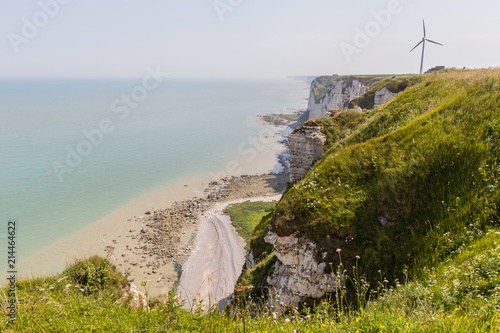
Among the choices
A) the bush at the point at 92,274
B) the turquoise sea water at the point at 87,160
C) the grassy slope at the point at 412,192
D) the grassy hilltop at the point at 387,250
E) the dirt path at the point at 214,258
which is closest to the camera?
the grassy hilltop at the point at 387,250

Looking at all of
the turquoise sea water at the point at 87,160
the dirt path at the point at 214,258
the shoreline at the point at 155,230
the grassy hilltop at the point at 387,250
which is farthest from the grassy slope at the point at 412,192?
the turquoise sea water at the point at 87,160

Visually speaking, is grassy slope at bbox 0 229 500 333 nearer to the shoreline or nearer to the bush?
the bush

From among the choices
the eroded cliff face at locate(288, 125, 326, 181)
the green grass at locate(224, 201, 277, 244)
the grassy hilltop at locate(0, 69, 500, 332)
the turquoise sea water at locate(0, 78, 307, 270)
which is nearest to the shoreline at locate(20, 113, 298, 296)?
the turquoise sea water at locate(0, 78, 307, 270)

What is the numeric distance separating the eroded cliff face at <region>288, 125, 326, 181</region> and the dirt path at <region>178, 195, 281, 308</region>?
16336 mm

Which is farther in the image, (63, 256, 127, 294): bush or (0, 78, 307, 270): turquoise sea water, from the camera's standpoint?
(0, 78, 307, 270): turquoise sea water

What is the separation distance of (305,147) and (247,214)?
89.7ft

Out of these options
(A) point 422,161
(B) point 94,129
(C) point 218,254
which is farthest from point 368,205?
(B) point 94,129

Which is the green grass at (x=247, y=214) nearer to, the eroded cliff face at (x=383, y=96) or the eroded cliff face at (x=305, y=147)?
the eroded cliff face at (x=305, y=147)

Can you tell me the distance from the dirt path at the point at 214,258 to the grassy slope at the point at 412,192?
22.9 m

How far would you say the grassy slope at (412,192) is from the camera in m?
9.10

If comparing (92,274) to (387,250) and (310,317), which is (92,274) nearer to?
(310,317)

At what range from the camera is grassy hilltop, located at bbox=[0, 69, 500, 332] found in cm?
455

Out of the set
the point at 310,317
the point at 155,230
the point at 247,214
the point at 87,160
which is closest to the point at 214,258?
the point at 247,214

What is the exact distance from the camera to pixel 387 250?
10570 mm
